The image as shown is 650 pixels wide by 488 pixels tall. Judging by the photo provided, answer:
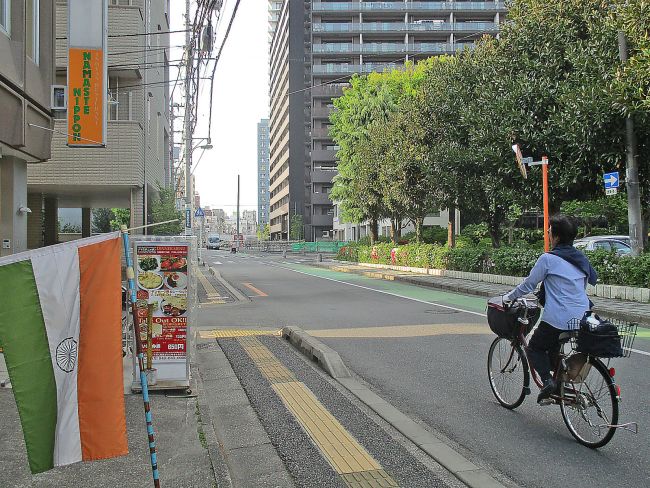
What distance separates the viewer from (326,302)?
51.6ft

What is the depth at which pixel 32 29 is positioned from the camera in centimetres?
1064

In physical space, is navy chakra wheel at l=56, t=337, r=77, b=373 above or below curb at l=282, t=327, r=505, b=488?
above

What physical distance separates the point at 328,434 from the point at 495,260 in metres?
16.1

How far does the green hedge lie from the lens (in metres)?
14.2

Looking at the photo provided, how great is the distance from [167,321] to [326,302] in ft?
32.6

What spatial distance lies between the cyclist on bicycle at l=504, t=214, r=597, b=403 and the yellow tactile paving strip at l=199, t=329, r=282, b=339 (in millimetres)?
5924

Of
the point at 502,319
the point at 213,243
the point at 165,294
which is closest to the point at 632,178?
the point at 502,319

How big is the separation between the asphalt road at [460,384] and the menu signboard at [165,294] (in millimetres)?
2323

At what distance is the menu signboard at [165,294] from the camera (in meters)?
5.84

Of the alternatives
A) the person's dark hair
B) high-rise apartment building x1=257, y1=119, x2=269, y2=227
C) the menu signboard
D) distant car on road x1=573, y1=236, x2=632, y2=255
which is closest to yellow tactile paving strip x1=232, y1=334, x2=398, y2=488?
the menu signboard

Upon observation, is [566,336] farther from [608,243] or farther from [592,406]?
[608,243]

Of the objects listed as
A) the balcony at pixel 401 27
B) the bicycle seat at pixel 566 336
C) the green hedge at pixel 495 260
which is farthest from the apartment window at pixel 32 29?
the balcony at pixel 401 27

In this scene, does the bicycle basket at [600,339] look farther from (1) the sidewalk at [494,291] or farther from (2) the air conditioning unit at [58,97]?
(2) the air conditioning unit at [58,97]

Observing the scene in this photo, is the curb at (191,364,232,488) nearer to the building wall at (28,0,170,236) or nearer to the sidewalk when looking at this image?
the sidewalk
